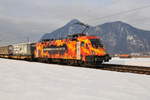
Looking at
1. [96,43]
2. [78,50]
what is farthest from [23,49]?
[96,43]

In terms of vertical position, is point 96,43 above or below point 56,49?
above

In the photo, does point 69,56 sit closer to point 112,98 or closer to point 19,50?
point 112,98

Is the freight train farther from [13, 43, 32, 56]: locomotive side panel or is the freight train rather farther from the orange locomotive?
[13, 43, 32, 56]: locomotive side panel

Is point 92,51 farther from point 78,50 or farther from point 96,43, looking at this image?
point 78,50

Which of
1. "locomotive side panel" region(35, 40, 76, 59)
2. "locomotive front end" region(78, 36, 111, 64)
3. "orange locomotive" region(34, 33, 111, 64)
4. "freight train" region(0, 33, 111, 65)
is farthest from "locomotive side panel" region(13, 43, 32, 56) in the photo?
"locomotive front end" region(78, 36, 111, 64)

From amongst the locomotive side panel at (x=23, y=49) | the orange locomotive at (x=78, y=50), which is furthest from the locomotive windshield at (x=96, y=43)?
the locomotive side panel at (x=23, y=49)

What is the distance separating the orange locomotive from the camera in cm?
2228

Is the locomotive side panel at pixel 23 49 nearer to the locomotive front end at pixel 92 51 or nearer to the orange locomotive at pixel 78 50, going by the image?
the orange locomotive at pixel 78 50

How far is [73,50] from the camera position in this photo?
24281 millimetres

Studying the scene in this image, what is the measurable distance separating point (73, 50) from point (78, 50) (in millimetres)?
1099

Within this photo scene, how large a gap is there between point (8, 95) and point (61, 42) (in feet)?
66.8

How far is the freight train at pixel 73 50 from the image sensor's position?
22359mm

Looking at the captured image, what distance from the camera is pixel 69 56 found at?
25.0m

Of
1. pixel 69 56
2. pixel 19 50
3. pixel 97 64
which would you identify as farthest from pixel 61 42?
pixel 19 50
